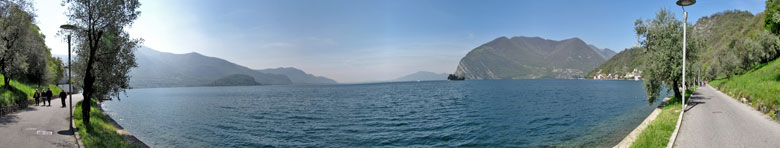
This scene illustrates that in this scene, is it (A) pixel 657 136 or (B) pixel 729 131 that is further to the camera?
(B) pixel 729 131

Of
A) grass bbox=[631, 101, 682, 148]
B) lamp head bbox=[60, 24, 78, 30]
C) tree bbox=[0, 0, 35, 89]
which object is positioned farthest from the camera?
tree bbox=[0, 0, 35, 89]

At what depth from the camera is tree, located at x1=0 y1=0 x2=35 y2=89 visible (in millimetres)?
26812

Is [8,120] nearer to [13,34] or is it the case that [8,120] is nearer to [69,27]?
[69,27]

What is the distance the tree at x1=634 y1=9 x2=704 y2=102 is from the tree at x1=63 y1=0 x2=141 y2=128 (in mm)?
37170

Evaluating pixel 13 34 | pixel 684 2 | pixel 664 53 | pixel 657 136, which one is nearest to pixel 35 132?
pixel 13 34

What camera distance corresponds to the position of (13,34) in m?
29.0

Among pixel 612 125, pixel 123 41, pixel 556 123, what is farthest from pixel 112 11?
pixel 612 125

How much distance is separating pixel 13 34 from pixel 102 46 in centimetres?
1974

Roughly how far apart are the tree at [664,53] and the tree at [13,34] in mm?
52480

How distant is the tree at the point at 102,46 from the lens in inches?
699

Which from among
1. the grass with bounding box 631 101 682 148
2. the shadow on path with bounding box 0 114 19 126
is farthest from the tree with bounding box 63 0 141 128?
the grass with bounding box 631 101 682 148

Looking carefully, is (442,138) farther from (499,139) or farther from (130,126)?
(130,126)

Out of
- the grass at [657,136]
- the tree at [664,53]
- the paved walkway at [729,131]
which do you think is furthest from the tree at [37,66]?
the tree at [664,53]

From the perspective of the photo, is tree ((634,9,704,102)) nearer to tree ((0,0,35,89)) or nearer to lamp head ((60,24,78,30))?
lamp head ((60,24,78,30))
